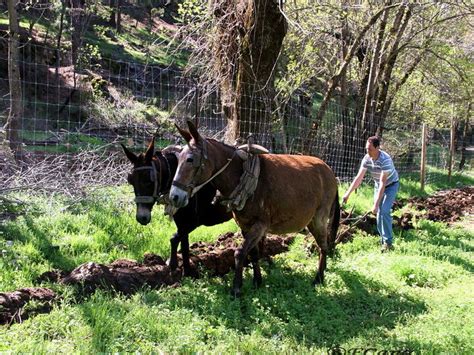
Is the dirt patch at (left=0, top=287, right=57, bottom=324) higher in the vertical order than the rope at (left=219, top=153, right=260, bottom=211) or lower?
lower

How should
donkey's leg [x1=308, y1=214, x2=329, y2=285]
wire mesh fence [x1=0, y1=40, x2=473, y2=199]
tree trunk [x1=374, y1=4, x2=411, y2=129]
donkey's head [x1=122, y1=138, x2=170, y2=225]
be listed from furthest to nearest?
tree trunk [x1=374, y1=4, x2=411, y2=129] < wire mesh fence [x1=0, y1=40, x2=473, y2=199] < donkey's leg [x1=308, y1=214, x2=329, y2=285] < donkey's head [x1=122, y1=138, x2=170, y2=225]

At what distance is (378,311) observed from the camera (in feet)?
18.4

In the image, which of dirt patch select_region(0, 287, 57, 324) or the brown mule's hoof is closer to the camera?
dirt patch select_region(0, 287, 57, 324)

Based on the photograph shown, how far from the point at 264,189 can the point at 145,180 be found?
4.67 feet

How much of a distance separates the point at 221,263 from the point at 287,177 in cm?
156

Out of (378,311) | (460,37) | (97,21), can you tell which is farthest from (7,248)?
(97,21)

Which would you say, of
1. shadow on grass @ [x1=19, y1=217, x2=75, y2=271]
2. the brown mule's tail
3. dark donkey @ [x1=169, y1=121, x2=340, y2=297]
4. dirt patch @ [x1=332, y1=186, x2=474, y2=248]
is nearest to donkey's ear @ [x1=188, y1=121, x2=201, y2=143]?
dark donkey @ [x1=169, y1=121, x2=340, y2=297]

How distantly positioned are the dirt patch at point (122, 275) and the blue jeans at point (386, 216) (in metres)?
2.12

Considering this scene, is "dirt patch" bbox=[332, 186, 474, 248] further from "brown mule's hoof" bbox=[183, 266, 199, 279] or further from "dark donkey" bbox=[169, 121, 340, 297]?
"brown mule's hoof" bbox=[183, 266, 199, 279]

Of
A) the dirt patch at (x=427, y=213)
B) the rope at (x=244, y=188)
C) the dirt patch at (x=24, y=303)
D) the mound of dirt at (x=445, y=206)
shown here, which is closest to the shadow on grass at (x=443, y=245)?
the dirt patch at (x=427, y=213)

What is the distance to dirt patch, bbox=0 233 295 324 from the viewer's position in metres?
4.59

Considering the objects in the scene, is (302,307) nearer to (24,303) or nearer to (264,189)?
(264,189)

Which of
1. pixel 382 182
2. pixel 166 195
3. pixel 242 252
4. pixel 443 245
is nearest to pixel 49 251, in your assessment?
pixel 166 195

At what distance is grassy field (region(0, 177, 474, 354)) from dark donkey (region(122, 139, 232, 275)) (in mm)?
666
